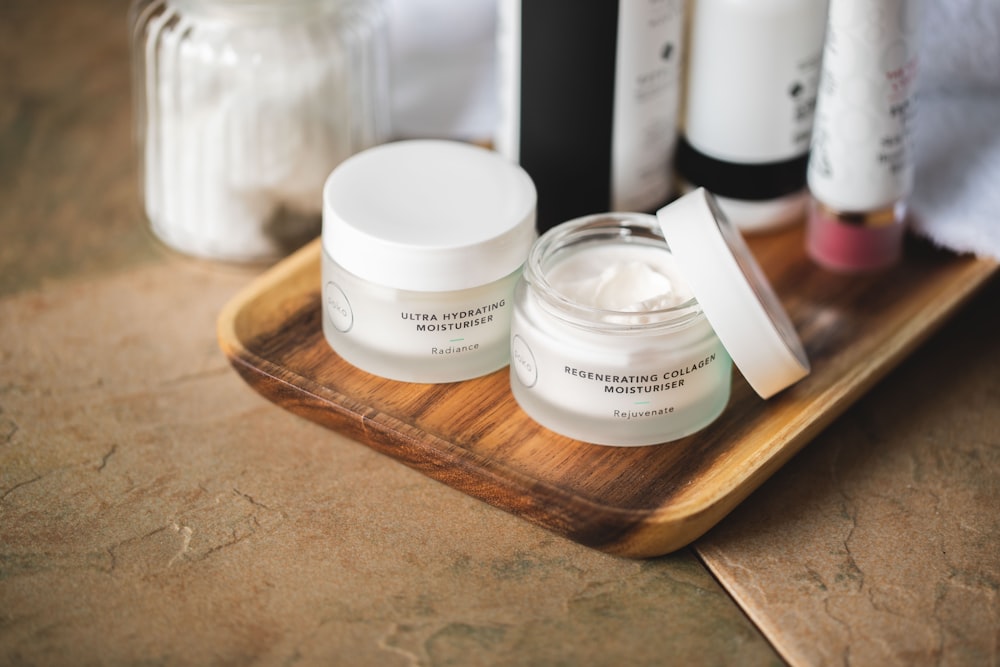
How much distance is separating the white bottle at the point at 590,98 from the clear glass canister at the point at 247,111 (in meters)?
0.10

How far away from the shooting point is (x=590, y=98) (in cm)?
72

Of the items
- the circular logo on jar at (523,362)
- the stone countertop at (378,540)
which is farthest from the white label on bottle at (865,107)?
the circular logo on jar at (523,362)

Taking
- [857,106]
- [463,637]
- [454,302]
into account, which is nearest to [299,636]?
[463,637]

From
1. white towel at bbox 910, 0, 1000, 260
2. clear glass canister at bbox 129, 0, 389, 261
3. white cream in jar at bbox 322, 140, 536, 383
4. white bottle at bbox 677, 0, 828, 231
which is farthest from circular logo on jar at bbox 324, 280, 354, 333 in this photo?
white towel at bbox 910, 0, 1000, 260

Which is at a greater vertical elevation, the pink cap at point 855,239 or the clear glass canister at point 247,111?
the clear glass canister at point 247,111

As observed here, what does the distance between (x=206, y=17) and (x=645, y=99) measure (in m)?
0.26

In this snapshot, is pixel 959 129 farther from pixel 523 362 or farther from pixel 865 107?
pixel 523 362

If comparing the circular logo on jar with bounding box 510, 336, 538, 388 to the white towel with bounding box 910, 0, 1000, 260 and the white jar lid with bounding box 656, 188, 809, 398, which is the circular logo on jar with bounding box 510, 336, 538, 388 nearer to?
the white jar lid with bounding box 656, 188, 809, 398

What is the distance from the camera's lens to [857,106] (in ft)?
2.28

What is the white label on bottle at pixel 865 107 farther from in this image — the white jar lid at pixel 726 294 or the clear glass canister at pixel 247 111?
the clear glass canister at pixel 247 111

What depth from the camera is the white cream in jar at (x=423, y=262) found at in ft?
2.04

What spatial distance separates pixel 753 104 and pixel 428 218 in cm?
22

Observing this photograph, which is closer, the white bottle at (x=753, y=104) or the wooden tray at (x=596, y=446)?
the wooden tray at (x=596, y=446)

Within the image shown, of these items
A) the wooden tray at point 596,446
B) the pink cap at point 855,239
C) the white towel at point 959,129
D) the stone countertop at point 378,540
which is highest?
the white towel at point 959,129
